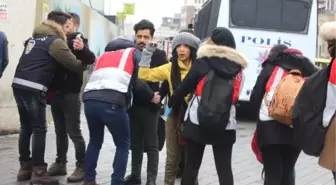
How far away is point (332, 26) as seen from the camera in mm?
3330

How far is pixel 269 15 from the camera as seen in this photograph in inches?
495

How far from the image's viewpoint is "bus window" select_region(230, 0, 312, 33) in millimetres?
12547

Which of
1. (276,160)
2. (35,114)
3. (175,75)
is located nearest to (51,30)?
(35,114)

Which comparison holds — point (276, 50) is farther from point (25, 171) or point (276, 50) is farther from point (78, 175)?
point (25, 171)

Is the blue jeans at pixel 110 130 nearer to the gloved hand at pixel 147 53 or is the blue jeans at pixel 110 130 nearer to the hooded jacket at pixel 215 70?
the gloved hand at pixel 147 53

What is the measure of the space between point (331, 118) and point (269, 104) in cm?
79

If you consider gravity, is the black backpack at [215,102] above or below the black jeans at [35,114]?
above

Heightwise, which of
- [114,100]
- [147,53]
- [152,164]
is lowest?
[152,164]

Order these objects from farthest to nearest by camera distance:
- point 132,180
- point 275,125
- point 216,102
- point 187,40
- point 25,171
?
point 132,180, point 25,171, point 187,40, point 275,125, point 216,102

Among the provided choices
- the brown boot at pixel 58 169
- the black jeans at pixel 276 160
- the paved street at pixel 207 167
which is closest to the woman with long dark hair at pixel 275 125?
the black jeans at pixel 276 160

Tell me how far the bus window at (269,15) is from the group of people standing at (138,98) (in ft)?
25.8

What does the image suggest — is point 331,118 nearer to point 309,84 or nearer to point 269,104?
point 309,84

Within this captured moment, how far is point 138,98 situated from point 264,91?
141 cm

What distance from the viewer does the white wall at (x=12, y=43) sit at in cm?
782
